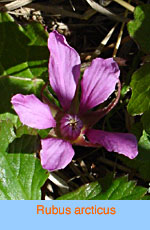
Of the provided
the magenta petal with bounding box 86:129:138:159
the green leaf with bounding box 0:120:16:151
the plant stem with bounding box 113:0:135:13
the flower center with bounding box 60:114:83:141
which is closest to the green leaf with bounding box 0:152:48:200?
the green leaf with bounding box 0:120:16:151

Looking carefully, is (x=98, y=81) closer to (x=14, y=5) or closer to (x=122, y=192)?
(x=122, y=192)

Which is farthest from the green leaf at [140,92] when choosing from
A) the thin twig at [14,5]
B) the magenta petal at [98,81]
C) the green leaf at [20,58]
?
the thin twig at [14,5]

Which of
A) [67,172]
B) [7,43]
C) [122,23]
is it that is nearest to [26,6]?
[7,43]

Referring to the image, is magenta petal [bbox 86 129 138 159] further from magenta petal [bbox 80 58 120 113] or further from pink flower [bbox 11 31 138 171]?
magenta petal [bbox 80 58 120 113]

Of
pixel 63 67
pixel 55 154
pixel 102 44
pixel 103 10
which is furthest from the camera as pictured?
pixel 102 44

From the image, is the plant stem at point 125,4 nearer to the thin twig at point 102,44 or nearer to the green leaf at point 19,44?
the thin twig at point 102,44

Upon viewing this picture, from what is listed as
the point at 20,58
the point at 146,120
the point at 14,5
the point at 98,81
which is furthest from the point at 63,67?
the point at 14,5
